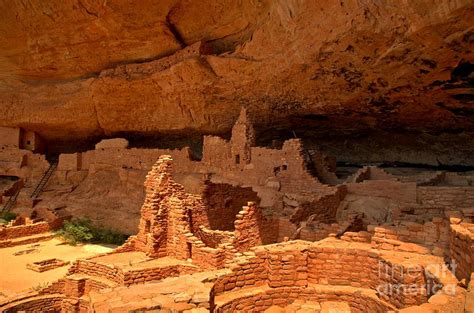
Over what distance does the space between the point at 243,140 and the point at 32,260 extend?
735 cm

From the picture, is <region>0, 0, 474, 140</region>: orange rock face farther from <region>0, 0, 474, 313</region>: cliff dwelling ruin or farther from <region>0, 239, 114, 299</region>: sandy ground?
<region>0, 239, 114, 299</region>: sandy ground

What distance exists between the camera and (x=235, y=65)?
1339 cm

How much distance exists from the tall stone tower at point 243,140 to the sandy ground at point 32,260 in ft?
16.9

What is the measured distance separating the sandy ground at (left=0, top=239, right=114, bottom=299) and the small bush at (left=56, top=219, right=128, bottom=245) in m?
0.36

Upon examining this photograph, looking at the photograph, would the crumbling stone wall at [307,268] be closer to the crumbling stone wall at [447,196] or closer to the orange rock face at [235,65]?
the crumbling stone wall at [447,196]

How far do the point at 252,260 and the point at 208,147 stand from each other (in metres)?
10.1

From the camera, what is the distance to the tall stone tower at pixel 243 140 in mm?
14055

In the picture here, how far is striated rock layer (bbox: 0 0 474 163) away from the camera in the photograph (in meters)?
9.88

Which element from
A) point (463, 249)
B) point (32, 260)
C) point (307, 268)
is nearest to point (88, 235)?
point (32, 260)

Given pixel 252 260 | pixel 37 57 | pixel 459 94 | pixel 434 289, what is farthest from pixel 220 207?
pixel 37 57

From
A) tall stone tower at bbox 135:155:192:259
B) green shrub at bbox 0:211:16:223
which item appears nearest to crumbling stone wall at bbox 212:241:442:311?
tall stone tower at bbox 135:155:192:259

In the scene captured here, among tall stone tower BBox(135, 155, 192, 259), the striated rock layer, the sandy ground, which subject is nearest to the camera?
tall stone tower BBox(135, 155, 192, 259)

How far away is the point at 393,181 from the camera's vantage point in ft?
36.5

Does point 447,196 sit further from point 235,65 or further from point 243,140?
point 235,65
